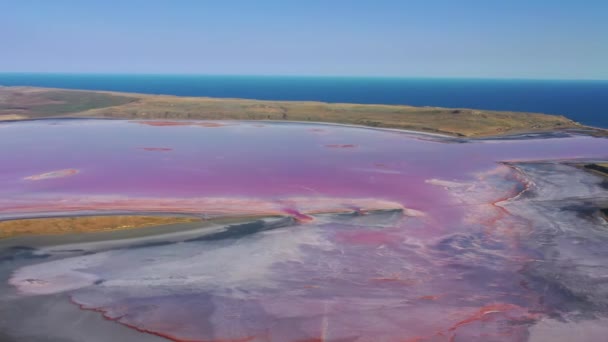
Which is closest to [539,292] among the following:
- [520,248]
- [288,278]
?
[520,248]

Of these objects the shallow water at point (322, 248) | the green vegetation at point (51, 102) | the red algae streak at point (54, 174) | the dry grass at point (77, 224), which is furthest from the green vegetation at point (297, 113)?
the dry grass at point (77, 224)

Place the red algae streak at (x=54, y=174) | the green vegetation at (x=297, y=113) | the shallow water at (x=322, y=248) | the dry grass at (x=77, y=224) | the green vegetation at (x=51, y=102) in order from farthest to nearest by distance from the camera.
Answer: the green vegetation at (x=51, y=102) → the green vegetation at (x=297, y=113) → the red algae streak at (x=54, y=174) → the dry grass at (x=77, y=224) → the shallow water at (x=322, y=248)

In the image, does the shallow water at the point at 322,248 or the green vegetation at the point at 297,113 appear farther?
the green vegetation at the point at 297,113

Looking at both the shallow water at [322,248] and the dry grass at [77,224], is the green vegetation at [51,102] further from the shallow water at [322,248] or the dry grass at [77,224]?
the dry grass at [77,224]

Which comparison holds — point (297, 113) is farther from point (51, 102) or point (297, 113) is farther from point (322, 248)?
point (322, 248)

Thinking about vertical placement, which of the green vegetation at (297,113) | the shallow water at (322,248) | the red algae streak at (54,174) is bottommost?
the shallow water at (322,248)

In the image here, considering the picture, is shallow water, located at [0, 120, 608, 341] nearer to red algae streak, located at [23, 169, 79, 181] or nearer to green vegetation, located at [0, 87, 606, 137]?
red algae streak, located at [23, 169, 79, 181]

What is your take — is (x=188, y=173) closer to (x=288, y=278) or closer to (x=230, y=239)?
(x=230, y=239)

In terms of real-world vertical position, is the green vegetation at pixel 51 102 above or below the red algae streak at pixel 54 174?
above

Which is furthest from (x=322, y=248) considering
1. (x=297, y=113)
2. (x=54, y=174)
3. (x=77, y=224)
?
(x=297, y=113)
